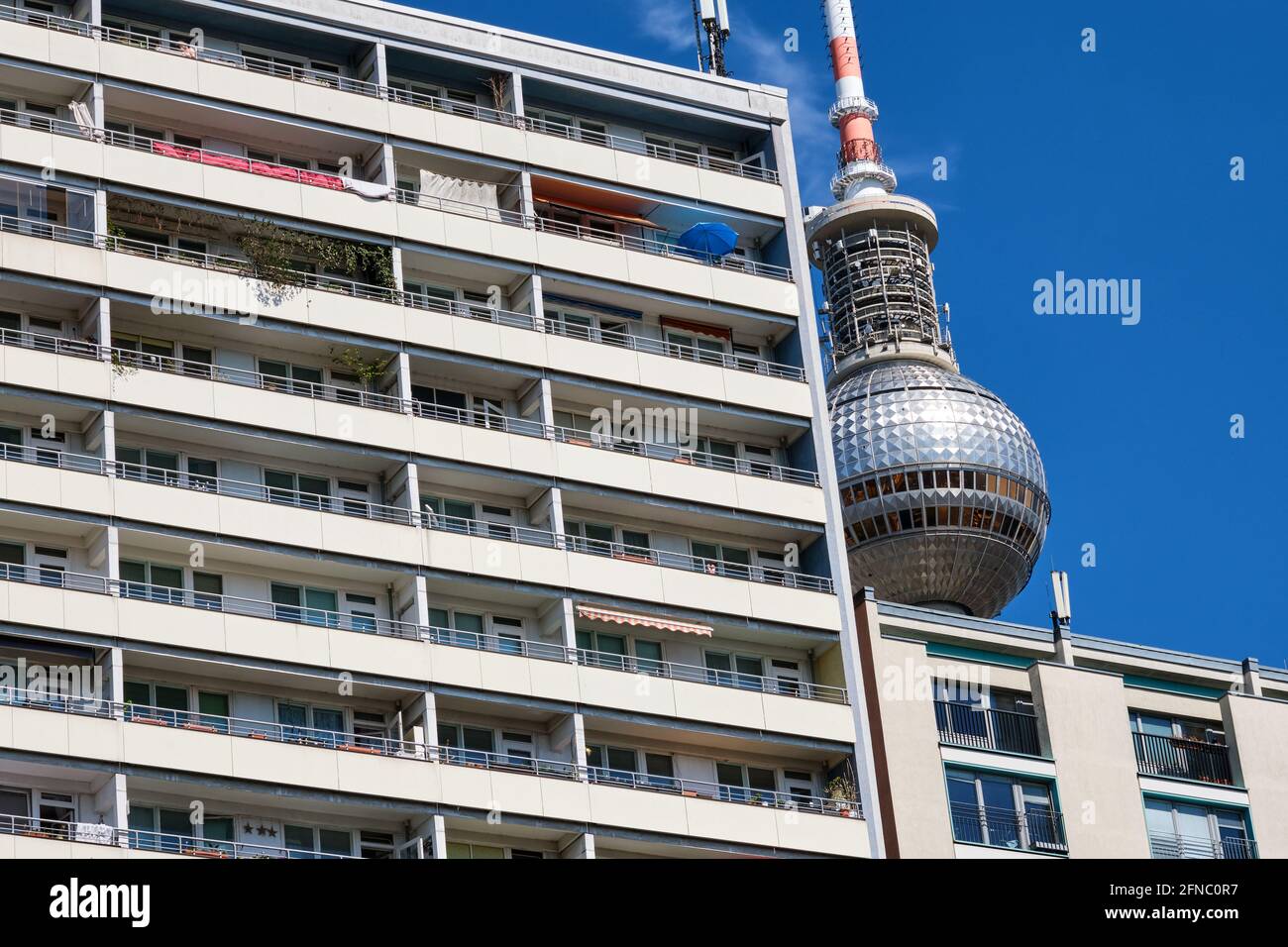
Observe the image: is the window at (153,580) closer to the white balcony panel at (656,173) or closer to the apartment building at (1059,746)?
the white balcony panel at (656,173)

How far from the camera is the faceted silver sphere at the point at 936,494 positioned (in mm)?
106938

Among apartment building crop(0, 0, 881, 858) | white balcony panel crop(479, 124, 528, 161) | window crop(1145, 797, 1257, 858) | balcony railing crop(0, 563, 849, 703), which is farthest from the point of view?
window crop(1145, 797, 1257, 858)

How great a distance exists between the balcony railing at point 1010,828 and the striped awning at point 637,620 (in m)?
8.20

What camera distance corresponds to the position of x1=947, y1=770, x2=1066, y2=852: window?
5603 centimetres

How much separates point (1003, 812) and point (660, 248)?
16048 mm

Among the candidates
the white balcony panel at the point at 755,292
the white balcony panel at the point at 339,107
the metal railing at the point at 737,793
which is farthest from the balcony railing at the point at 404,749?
the white balcony panel at the point at 339,107

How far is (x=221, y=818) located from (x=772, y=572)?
15253 mm

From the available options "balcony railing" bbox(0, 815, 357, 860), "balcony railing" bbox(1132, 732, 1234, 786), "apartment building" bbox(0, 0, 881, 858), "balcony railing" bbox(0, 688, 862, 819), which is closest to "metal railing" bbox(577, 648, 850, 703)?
"apartment building" bbox(0, 0, 881, 858)

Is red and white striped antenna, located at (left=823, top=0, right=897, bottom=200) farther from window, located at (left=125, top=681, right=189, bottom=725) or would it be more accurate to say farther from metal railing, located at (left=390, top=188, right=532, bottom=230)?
window, located at (left=125, top=681, right=189, bottom=725)

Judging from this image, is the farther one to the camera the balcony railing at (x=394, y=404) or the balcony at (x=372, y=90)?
the balcony at (x=372, y=90)

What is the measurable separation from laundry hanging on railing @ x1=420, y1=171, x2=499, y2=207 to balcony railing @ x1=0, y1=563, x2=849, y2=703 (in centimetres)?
1122

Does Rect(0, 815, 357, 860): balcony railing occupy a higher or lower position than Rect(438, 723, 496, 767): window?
lower

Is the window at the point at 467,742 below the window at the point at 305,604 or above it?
below
